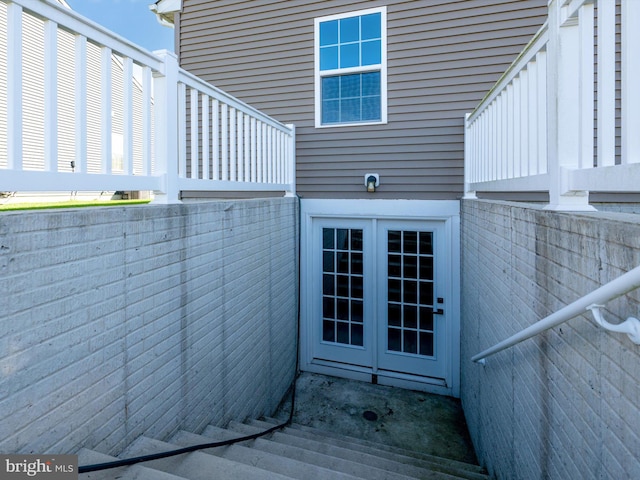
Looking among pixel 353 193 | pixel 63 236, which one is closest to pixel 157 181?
pixel 63 236

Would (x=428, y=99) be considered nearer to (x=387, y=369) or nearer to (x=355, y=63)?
(x=355, y=63)

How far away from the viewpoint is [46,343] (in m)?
1.52

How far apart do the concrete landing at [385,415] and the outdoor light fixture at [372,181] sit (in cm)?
249

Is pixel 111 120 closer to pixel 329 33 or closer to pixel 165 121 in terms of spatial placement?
pixel 165 121

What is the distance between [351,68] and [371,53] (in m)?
0.30

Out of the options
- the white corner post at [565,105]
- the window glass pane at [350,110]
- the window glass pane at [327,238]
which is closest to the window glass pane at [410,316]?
the window glass pane at [327,238]

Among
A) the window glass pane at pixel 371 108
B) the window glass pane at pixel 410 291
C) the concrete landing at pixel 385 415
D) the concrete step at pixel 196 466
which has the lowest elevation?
the concrete landing at pixel 385 415

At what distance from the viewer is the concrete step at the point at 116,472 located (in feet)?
5.15

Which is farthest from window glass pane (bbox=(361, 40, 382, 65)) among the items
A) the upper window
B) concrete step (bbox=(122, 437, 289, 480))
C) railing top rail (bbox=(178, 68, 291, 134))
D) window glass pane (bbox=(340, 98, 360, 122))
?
concrete step (bbox=(122, 437, 289, 480))

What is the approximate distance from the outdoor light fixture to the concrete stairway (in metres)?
2.81

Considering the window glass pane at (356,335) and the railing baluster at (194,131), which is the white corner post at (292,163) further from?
the railing baluster at (194,131)

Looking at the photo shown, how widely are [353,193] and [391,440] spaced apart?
9.33ft

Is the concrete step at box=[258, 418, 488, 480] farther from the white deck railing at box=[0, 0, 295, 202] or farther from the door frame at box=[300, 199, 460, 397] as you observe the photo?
the white deck railing at box=[0, 0, 295, 202]

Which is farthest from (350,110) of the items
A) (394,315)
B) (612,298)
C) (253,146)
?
(612,298)
